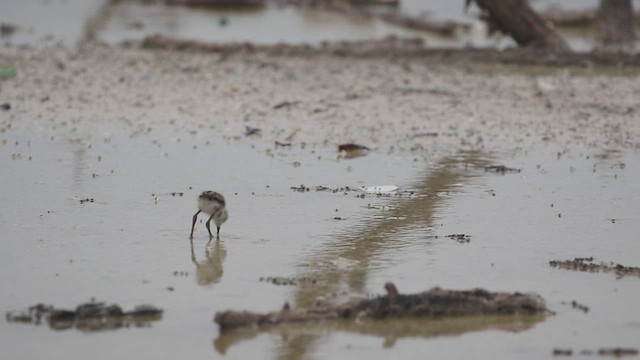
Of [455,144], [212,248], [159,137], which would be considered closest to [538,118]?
[455,144]

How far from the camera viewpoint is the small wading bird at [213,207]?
7.66 metres

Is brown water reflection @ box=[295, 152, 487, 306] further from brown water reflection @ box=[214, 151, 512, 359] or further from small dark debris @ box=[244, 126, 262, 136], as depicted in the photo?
small dark debris @ box=[244, 126, 262, 136]

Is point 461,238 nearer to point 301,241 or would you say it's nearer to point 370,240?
point 370,240

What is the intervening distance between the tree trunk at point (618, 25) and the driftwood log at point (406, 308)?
1246 cm

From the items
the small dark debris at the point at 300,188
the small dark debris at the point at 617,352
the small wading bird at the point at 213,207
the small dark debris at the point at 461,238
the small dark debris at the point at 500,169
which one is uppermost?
the small dark debris at the point at 500,169

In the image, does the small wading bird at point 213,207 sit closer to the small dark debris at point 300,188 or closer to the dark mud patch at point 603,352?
the small dark debris at point 300,188

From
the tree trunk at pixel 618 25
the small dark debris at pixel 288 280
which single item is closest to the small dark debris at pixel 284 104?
the small dark debris at pixel 288 280

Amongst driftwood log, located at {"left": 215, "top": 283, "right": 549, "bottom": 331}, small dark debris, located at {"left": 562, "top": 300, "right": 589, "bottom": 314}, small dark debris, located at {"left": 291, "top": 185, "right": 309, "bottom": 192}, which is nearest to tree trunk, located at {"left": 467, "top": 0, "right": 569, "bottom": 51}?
small dark debris, located at {"left": 291, "top": 185, "right": 309, "bottom": 192}

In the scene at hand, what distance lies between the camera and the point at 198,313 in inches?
241

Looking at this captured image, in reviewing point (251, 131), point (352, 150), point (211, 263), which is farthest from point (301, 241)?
point (251, 131)

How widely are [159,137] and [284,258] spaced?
455cm

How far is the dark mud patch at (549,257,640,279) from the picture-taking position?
7.00 metres

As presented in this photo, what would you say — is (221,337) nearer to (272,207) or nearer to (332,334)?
(332,334)

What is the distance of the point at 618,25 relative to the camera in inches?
712
